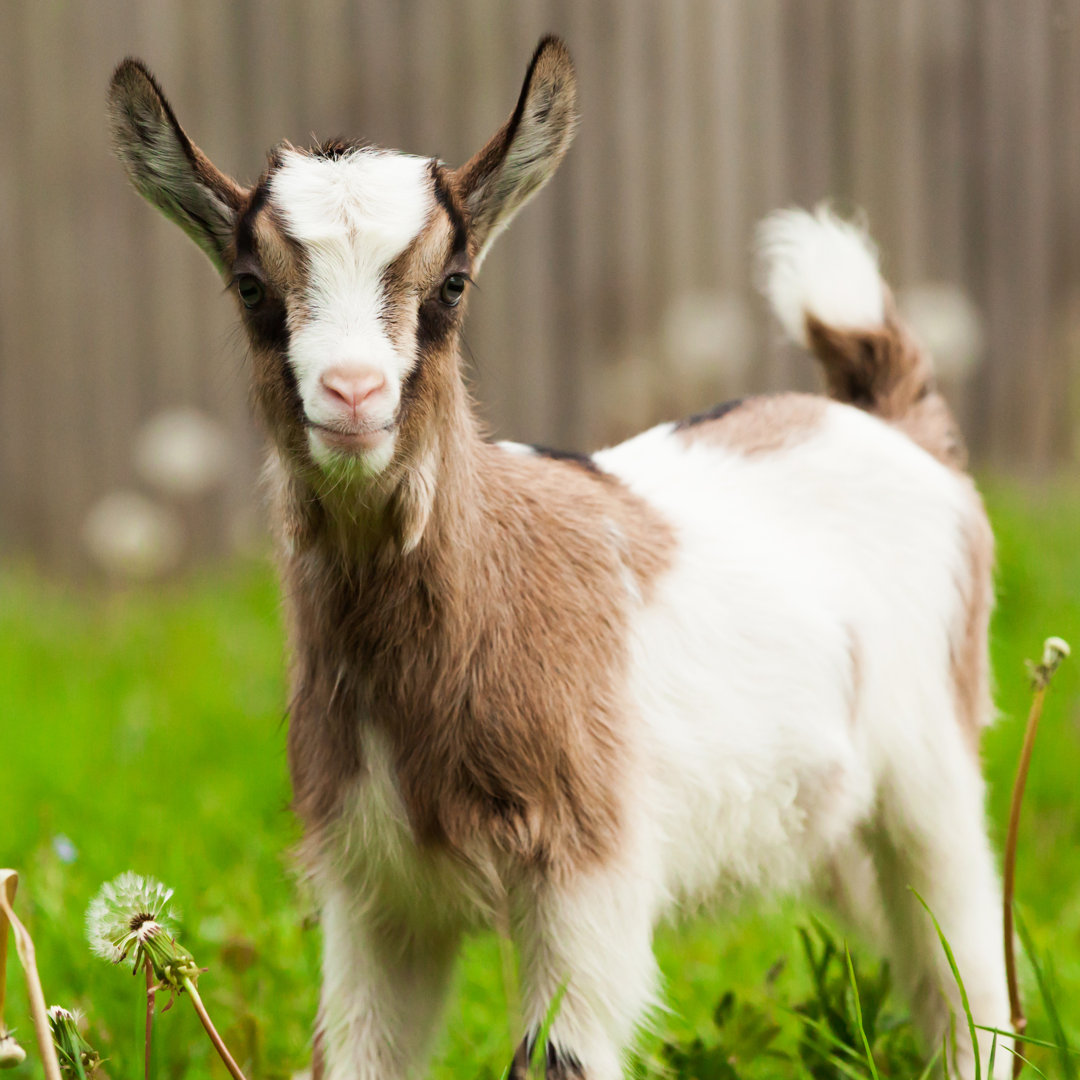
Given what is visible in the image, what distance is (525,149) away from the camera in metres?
2.30

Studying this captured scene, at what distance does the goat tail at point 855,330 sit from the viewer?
3.33 meters

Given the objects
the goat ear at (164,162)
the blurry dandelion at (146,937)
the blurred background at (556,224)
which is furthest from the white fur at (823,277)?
the blurred background at (556,224)

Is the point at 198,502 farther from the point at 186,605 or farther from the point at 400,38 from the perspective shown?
the point at 400,38

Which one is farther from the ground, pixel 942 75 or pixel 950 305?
pixel 942 75

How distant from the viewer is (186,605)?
611cm

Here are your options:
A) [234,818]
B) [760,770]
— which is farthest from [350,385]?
[234,818]

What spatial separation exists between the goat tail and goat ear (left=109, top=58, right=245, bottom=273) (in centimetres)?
154

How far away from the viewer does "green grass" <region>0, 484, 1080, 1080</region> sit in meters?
2.90

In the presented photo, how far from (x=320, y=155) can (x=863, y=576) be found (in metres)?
1.30

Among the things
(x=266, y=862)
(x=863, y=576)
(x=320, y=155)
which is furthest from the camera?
(x=266, y=862)

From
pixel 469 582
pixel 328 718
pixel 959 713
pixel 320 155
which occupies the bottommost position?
pixel 959 713

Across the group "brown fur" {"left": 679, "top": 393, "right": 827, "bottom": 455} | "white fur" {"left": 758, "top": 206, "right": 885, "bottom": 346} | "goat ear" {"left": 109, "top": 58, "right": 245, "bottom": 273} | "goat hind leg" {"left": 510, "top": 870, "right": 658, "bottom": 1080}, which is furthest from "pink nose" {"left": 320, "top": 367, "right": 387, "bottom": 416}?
"white fur" {"left": 758, "top": 206, "right": 885, "bottom": 346}

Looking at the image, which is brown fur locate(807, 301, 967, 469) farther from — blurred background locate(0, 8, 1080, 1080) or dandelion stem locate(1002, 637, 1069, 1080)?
blurred background locate(0, 8, 1080, 1080)

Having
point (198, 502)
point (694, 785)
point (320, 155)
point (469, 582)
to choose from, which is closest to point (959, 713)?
point (694, 785)
